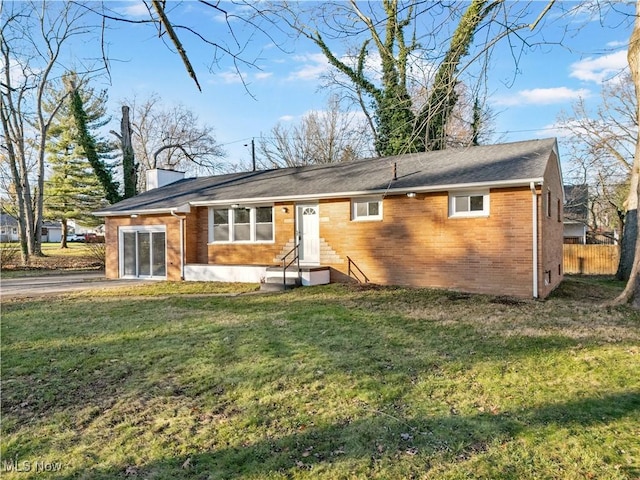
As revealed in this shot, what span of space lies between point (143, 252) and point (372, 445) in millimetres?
15228

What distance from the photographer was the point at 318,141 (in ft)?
102

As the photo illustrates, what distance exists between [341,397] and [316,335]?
252cm

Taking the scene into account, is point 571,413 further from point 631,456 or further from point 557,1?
point 557,1

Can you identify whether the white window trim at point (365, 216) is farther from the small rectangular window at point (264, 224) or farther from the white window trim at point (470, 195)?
the small rectangular window at point (264, 224)

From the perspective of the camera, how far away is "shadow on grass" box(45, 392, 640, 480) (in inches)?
134

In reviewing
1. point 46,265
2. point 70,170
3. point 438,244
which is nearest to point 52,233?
point 70,170

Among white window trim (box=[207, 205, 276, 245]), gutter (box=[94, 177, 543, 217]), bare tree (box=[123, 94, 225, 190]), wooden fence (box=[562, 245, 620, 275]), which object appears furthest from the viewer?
bare tree (box=[123, 94, 225, 190])

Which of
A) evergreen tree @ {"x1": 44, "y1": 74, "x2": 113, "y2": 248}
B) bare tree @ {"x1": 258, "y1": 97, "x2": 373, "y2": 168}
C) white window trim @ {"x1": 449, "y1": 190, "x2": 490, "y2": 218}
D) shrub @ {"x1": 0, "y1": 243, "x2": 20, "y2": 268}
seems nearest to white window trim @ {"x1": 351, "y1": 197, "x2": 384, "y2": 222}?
white window trim @ {"x1": 449, "y1": 190, "x2": 490, "y2": 218}

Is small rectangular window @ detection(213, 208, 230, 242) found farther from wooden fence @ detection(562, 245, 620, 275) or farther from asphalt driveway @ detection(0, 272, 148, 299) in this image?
wooden fence @ detection(562, 245, 620, 275)

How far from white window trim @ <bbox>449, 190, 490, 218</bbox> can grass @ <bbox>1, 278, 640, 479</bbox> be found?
3574mm

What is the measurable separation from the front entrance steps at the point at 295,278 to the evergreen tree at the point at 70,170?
76.0 feet

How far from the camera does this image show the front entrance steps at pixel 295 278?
42.2 ft

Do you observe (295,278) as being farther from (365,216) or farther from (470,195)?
(470,195)

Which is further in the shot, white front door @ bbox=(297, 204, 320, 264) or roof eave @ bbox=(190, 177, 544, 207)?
white front door @ bbox=(297, 204, 320, 264)
